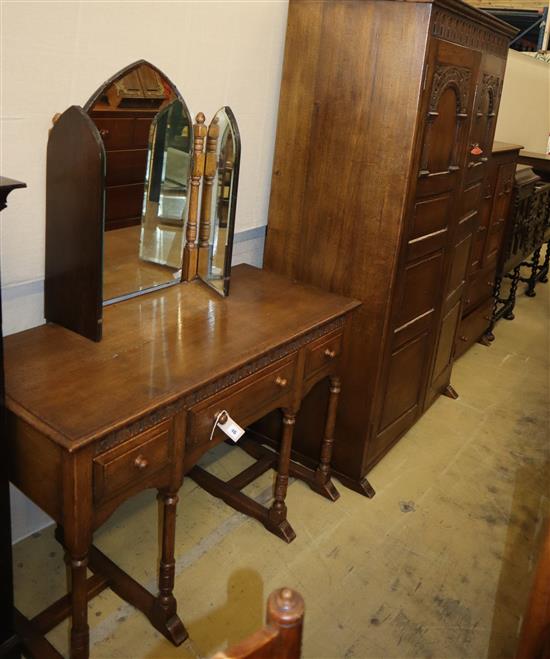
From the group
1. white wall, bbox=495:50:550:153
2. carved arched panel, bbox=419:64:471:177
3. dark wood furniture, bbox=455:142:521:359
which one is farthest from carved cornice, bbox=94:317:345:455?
white wall, bbox=495:50:550:153

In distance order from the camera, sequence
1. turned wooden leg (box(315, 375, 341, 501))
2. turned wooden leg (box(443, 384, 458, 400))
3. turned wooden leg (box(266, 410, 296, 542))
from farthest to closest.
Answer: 1. turned wooden leg (box(443, 384, 458, 400))
2. turned wooden leg (box(315, 375, 341, 501))
3. turned wooden leg (box(266, 410, 296, 542))

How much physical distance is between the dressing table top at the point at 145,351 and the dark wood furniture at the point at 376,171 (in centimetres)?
22

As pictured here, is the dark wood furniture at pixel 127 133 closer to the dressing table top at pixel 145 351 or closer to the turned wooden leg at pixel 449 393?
the dressing table top at pixel 145 351

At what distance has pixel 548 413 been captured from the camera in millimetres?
3479

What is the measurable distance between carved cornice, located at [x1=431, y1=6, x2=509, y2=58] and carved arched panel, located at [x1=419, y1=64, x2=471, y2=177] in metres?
0.10

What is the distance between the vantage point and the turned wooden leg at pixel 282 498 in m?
2.27

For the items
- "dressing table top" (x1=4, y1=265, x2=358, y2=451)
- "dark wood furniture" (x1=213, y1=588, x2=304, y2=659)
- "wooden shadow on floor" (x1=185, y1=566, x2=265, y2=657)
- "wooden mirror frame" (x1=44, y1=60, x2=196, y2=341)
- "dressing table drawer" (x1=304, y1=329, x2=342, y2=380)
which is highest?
"wooden mirror frame" (x1=44, y1=60, x2=196, y2=341)

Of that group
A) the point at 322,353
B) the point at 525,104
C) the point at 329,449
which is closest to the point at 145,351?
the point at 322,353

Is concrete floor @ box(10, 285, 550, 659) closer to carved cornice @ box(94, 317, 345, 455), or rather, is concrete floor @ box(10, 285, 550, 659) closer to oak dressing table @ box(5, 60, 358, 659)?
oak dressing table @ box(5, 60, 358, 659)

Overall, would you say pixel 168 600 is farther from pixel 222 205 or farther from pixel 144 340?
pixel 222 205

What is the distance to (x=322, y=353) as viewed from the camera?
2238 millimetres

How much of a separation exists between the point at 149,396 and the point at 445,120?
159cm

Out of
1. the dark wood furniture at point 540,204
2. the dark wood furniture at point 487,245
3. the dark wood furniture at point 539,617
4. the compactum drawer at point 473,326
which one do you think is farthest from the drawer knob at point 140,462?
the dark wood furniture at point 540,204

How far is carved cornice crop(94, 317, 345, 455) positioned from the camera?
1474 mm
